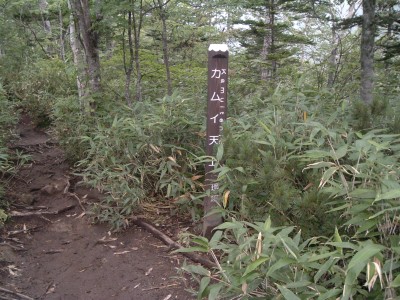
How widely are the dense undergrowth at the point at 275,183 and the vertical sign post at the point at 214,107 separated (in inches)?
5.3

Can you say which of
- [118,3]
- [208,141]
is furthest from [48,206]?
[118,3]

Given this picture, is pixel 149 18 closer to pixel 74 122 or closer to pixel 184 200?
pixel 74 122

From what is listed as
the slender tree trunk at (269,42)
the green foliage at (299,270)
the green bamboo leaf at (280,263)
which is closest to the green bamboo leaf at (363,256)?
the green foliage at (299,270)

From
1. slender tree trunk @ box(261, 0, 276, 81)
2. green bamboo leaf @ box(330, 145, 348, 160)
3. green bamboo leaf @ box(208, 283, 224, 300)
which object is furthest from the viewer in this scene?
slender tree trunk @ box(261, 0, 276, 81)

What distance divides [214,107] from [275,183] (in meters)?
1.07

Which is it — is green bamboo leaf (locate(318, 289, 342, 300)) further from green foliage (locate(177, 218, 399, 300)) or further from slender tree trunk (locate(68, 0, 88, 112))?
slender tree trunk (locate(68, 0, 88, 112))

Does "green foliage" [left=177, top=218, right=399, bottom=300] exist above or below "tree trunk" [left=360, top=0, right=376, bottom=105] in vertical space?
below

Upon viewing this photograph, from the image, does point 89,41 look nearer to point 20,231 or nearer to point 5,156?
point 5,156

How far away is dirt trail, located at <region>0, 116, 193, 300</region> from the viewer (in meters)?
3.16

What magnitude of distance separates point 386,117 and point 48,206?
3.91 m

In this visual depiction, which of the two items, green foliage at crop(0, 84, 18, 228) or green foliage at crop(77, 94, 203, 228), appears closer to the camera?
green foliage at crop(77, 94, 203, 228)

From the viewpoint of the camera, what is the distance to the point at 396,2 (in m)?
5.86

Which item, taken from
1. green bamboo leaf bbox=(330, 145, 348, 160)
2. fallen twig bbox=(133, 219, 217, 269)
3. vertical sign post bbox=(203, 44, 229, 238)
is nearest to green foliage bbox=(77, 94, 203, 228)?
fallen twig bbox=(133, 219, 217, 269)

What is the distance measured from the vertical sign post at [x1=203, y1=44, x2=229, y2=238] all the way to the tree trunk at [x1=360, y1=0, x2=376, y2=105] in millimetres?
2223
